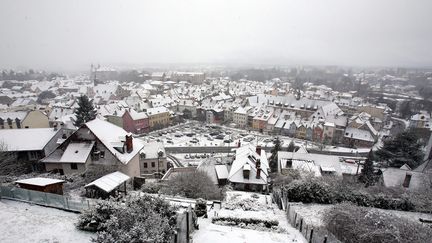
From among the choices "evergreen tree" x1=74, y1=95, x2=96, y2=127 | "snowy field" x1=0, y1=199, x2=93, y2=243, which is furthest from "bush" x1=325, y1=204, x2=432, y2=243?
"evergreen tree" x1=74, y1=95, x2=96, y2=127

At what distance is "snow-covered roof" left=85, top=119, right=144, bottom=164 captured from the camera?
22.6 meters

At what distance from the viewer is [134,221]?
28.0 feet

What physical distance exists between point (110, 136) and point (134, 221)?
A: 17.3 m

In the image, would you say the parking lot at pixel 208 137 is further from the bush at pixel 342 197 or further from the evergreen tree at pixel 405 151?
the bush at pixel 342 197

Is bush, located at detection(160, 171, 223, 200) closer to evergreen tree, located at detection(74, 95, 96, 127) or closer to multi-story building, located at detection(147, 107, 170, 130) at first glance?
evergreen tree, located at detection(74, 95, 96, 127)

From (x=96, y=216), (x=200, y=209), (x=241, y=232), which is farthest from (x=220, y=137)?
(x=96, y=216)

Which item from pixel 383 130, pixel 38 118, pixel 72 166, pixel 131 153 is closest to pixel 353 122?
pixel 383 130

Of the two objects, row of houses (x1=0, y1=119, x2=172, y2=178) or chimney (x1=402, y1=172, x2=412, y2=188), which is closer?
row of houses (x1=0, y1=119, x2=172, y2=178)

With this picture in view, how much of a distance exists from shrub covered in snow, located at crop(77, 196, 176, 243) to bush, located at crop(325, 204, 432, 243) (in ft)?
27.6

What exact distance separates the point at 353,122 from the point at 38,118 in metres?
69.9

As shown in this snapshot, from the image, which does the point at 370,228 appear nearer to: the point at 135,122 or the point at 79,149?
the point at 79,149

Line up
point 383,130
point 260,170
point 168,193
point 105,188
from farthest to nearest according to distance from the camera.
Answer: point 383,130
point 260,170
point 168,193
point 105,188

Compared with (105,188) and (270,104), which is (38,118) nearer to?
(105,188)

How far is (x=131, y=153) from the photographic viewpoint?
24.2m
